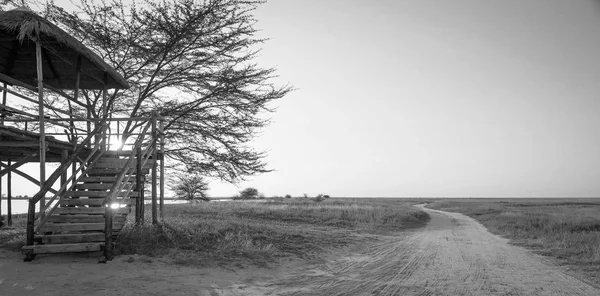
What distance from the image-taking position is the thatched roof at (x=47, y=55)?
10438 millimetres

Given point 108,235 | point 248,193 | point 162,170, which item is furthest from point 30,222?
point 248,193

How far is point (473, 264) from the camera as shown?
35.5 feet

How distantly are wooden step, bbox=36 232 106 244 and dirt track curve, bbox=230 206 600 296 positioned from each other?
383cm

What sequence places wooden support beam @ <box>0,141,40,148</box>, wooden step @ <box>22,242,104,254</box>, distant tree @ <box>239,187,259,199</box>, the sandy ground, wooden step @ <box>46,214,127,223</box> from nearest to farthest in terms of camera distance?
the sandy ground < wooden step @ <box>22,242,104,254</box> < wooden step @ <box>46,214,127,223</box> < wooden support beam @ <box>0,141,40,148</box> < distant tree @ <box>239,187,259,199</box>

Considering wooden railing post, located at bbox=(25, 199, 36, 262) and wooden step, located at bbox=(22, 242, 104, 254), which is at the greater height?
wooden railing post, located at bbox=(25, 199, 36, 262)

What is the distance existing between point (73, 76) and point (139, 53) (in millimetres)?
2524

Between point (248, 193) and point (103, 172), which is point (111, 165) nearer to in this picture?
point (103, 172)

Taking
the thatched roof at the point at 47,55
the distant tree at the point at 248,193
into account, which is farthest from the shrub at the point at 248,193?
→ the thatched roof at the point at 47,55

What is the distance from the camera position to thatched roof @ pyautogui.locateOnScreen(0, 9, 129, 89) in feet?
34.2

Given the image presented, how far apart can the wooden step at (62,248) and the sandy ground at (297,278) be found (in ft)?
0.77

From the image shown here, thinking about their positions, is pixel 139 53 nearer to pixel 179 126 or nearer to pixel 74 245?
pixel 179 126

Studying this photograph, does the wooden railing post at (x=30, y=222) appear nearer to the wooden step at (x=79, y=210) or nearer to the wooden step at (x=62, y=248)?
the wooden step at (x=62, y=248)

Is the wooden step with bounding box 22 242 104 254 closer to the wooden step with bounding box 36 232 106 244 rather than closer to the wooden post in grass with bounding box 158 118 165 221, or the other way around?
the wooden step with bounding box 36 232 106 244

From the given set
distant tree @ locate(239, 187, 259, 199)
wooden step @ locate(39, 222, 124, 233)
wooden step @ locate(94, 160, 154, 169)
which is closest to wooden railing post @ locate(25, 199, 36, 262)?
wooden step @ locate(39, 222, 124, 233)
